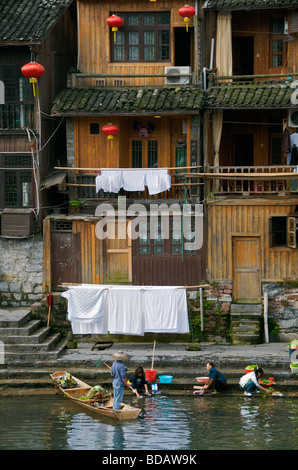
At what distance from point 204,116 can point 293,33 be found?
15.4 ft

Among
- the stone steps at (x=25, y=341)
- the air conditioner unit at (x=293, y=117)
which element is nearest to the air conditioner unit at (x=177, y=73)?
the air conditioner unit at (x=293, y=117)

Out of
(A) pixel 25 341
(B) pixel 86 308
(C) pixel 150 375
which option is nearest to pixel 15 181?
(B) pixel 86 308

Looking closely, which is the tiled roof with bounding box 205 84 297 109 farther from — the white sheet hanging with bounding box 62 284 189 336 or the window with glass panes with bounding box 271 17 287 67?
the white sheet hanging with bounding box 62 284 189 336

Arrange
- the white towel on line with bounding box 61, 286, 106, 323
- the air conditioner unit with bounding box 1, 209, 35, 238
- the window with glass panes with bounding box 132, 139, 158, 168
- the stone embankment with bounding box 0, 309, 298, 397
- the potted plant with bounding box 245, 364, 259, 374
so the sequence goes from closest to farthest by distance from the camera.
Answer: the potted plant with bounding box 245, 364, 259, 374
the stone embankment with bounding box 0, 309, 298, 397
the white towel on line with bounding box 61, 286, 106, 323
the air conditioner unit with bounding box 1, 209, 35, 238
the window with glass panes with bounding box 132, 139, 158, 168

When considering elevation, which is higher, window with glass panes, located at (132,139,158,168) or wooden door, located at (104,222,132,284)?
window with glass panes, located at (132,139,158,168)

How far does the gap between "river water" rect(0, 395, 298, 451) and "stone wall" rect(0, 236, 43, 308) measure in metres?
5.38

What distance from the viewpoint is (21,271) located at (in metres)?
29.4

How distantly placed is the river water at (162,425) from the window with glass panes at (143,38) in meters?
12.7

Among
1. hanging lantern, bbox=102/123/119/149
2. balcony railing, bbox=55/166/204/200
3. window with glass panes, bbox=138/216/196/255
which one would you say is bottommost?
window with glass panes, bbox=138/216/196/255

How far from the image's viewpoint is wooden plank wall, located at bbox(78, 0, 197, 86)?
97.2 ft

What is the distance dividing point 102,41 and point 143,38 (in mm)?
1527

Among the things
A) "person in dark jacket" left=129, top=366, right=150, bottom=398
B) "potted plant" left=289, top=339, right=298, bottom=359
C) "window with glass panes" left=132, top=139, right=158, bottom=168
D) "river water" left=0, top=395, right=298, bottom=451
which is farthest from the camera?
"window with glass panes" left=132, top=139, right=158, bottom=168

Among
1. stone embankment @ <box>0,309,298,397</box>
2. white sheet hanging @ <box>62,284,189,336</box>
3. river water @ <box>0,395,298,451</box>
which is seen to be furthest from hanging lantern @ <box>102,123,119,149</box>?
river water @ <box>0,395,298,451</box>

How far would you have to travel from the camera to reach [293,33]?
97.7 ft
